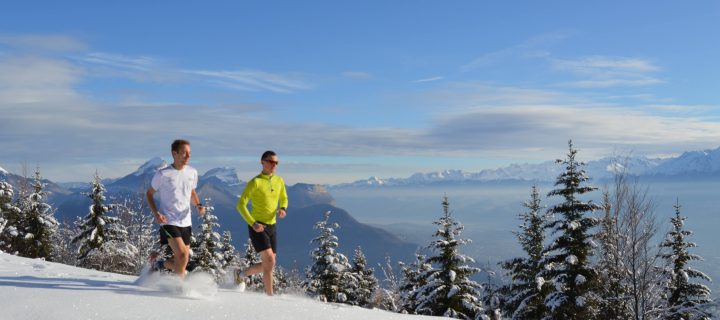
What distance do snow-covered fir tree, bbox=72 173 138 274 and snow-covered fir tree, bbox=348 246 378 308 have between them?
45.3 feet

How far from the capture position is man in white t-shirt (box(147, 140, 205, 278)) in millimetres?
7328

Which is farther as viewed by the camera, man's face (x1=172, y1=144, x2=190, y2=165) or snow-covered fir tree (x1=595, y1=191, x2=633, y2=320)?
snow-covered fir tree (x1=595, y1=191, x2=633, y2=320)

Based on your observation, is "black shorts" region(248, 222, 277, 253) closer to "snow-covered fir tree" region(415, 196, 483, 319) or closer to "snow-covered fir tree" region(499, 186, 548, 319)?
"snow-covered fir tree" region(415, 196, 483, 319)

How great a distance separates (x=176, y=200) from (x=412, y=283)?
2551 cm

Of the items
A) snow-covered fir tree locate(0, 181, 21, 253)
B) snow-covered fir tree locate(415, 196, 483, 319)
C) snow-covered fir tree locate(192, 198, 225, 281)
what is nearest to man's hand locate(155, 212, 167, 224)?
snow-covered fir tree locate(415, 196, 483, 319)

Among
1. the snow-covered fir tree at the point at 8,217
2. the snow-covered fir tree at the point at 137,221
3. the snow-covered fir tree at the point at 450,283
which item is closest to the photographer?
the snow-covered fir tree at the point at 450,283

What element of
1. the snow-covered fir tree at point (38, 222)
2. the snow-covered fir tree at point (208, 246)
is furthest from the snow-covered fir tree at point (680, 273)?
the snow-covered fir tree at point (38, 222)

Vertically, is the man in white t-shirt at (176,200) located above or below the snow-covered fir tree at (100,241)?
above

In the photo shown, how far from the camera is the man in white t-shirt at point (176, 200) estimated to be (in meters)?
7.33

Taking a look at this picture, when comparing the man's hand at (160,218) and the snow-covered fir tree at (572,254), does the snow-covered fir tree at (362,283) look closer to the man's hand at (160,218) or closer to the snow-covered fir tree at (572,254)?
the snow-covered fir tree at (572,254)

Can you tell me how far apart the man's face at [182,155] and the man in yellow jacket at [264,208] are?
0.95m

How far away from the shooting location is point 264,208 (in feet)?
25.5

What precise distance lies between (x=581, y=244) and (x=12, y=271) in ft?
65.0

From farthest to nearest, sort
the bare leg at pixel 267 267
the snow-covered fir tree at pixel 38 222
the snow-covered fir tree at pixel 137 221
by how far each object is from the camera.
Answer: the snow-covered fir tree at pixel 137 221 → the snow-covered fir tree at pixel 38 222 → the bare leg at pixel 267 267
